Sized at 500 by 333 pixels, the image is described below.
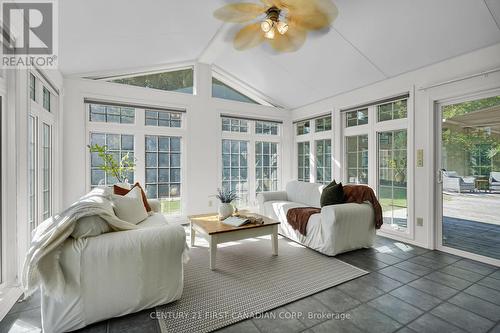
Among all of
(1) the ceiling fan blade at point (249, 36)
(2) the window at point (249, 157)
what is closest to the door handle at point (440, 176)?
(1) the ceiling fan blade at point (249, 36)

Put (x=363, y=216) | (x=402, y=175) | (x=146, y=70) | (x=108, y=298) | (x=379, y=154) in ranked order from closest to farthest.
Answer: (x=108, y=298) → (x=363, y=216) → (x=402, y=175) → (x=379, y=154) → (x=146, y=70)

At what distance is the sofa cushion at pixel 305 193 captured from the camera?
4077 millimetres

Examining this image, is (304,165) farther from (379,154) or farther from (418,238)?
(418,238)

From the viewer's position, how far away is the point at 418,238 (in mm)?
3422

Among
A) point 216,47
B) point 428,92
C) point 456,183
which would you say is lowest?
point 456,183

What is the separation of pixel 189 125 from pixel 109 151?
140 cm

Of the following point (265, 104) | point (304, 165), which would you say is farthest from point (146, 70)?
point (304, 165)

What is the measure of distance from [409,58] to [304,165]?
285 cm

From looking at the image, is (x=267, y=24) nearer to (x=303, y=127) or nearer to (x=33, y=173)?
(x=33, y=173)

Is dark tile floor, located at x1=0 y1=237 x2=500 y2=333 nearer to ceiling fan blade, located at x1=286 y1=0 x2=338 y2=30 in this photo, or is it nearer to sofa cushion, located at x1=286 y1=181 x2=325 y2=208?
sofa cushion, located at x1=286 y1=181 x2=325 y2=208

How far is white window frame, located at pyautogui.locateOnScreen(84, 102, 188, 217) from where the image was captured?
13.0ft

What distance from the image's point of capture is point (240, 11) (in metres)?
2.24

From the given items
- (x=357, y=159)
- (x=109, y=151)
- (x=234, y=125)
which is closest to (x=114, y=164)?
(x=109, y=151)

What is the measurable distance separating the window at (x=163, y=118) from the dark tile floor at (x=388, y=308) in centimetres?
301
